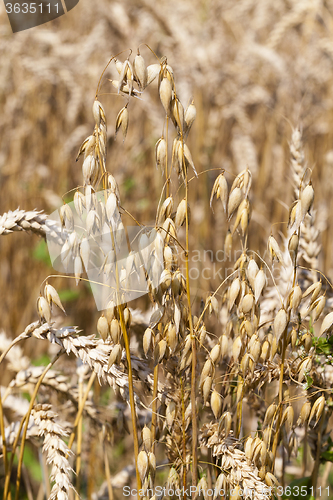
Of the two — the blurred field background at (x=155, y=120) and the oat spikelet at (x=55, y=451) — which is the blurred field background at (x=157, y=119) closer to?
the blurred field background at (x=155, y=120)

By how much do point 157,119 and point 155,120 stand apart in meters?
0.01

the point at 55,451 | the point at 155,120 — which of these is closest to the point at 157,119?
the point at 155,120

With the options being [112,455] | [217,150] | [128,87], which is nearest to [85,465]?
[112,455]

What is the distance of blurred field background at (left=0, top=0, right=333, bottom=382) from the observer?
6.64 ft

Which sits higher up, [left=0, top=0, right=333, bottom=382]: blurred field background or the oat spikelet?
[left=0, top=0, right=333, bottom=382]: blurred field background

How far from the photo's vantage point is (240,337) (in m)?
0.58

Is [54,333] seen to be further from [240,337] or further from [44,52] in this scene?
[44,52]

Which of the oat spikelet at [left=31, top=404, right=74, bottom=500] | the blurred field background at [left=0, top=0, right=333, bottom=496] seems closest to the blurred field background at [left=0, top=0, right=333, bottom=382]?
the blurred field background at [left=0, top=0, right=333, bottom=496]

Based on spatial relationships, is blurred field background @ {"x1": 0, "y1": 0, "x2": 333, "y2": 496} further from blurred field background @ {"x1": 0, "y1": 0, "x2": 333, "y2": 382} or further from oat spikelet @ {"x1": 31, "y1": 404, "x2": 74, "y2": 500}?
oat spikelet @ {"x1": 31, "y1": 404, "x2": 74, "y2": 500}

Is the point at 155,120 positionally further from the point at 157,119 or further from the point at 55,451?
the point at 55,451

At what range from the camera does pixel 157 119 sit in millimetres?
2146

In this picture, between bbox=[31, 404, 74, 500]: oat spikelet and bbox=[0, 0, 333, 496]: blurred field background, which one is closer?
bbox=[31, 404, 74, 500]: oat spikelet

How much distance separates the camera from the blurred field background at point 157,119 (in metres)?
2.03

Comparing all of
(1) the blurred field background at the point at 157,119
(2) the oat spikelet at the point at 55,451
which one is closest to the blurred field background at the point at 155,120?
(1) the blurred field background at the point at 157,119
